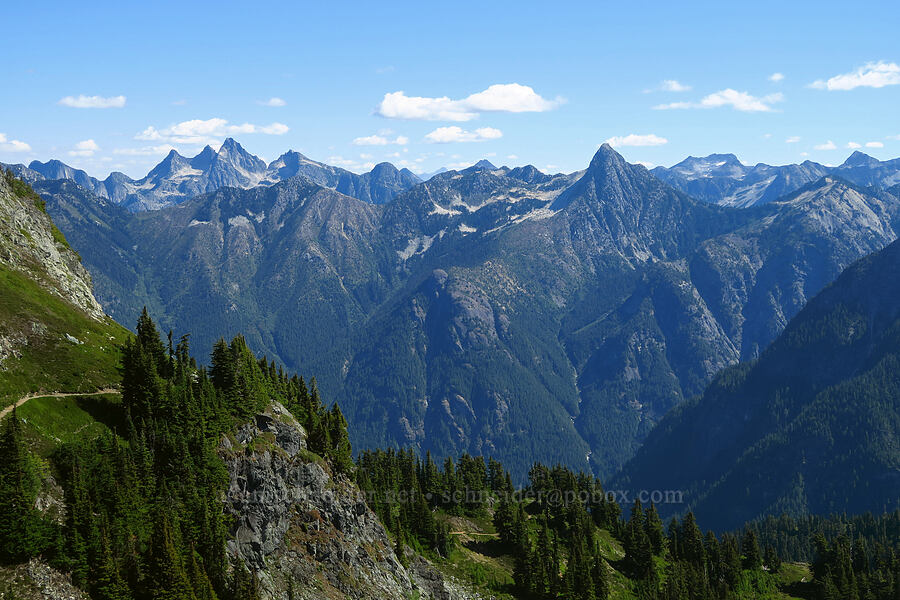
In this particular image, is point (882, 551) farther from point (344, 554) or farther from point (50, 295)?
point (50, 295)

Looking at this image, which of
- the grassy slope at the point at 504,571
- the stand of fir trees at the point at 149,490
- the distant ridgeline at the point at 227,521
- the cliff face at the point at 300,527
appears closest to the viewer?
the stand of fir trees at the point at 149,490

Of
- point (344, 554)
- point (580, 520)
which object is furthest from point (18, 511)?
point (580, 520)

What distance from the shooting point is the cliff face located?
84.2m

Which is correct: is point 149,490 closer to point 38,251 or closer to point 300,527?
point 300,527

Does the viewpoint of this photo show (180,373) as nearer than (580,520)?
Yes

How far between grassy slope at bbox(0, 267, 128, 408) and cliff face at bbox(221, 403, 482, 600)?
2049 cm

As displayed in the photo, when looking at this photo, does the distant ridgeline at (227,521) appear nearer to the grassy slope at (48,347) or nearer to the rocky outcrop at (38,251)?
the grassy slope at (48,347)

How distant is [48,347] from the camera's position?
87750 mm

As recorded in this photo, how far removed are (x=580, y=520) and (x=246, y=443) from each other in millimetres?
86178

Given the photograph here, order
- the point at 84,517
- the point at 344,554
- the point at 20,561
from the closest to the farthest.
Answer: the point at 20,561 → the point at 84,517 → the point at 344,554

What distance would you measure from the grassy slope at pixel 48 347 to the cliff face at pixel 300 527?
20.5 meters

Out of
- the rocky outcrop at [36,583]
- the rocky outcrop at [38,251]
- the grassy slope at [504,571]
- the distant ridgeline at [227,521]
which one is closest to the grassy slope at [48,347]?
the distant ridgeline at [227,521]

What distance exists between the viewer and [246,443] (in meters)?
91.9

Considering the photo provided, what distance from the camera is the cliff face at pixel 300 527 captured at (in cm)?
8425
